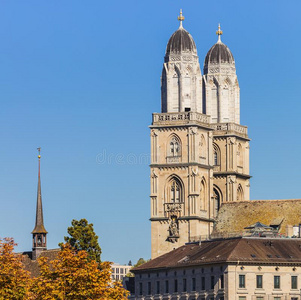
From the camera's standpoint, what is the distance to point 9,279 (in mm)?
152750

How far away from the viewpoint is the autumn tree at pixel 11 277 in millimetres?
151625

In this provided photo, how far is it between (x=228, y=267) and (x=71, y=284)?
46612 mm

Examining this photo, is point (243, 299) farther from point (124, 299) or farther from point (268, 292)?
point (124, 299)

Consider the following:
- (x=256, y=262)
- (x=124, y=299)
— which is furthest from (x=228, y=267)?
(x=124, y=299)

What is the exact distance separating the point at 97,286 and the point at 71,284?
2291 mm

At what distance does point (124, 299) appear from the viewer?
15950 cm

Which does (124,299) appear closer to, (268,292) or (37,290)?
(37,290)

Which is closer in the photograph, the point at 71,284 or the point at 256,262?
the point at 71,284

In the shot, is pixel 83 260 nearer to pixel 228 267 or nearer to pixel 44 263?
pixel 44 263

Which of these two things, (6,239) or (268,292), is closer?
(6,239)

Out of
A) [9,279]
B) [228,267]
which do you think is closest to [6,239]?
[9,279]

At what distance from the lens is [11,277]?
15288 cm

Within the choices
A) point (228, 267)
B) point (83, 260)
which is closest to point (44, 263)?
point (83, 260)

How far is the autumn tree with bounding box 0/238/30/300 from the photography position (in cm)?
15162
